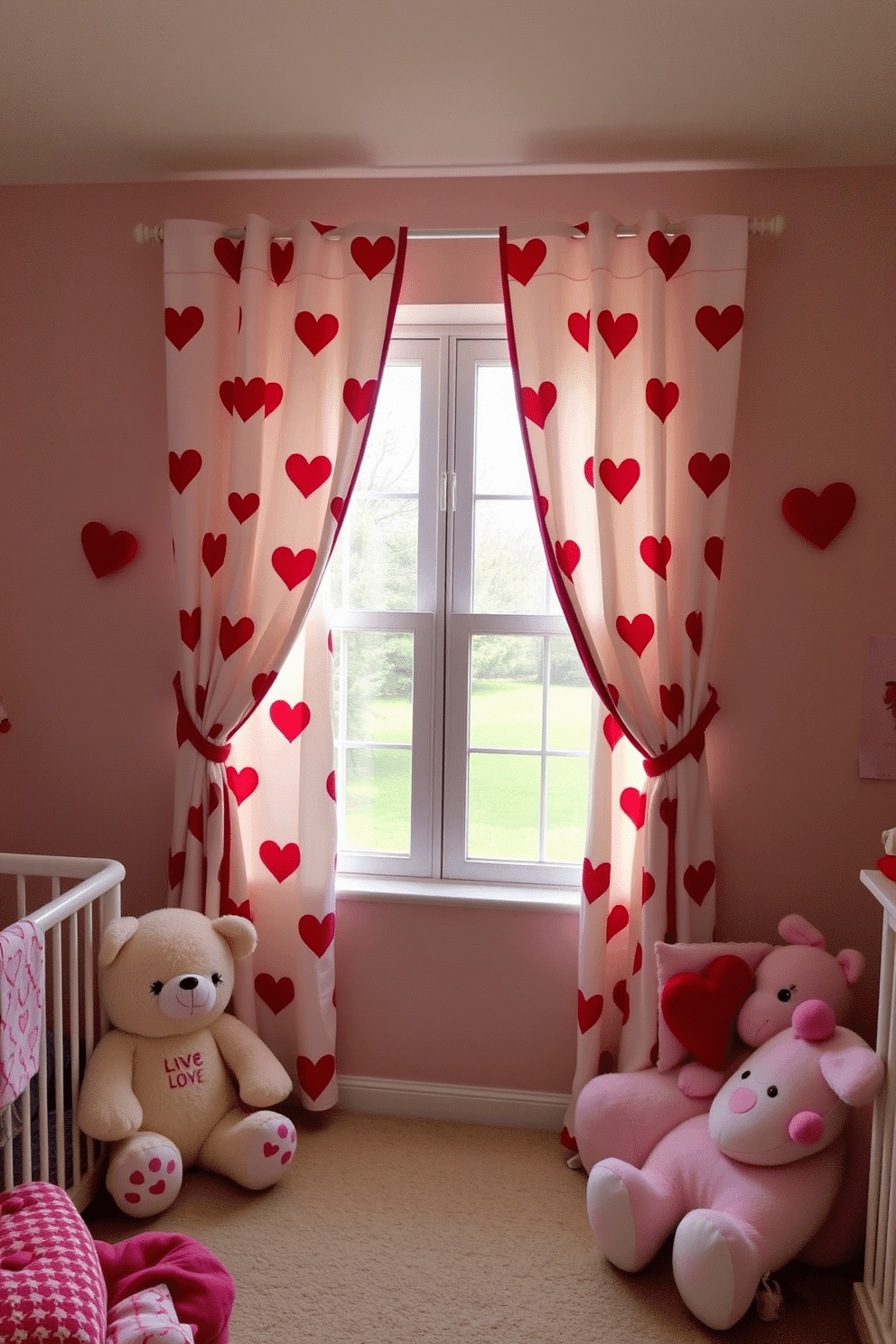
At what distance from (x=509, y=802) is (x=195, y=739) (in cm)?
84

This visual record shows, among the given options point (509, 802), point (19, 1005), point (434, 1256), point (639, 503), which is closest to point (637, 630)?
point (639, 503)

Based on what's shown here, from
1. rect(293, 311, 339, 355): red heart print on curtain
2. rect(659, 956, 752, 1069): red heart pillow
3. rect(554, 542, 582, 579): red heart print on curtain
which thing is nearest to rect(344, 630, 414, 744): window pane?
rect(554, 542, 582, 579): red heart print on curtain

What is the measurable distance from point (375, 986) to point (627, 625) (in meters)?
1.15

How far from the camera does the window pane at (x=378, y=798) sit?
2.84m

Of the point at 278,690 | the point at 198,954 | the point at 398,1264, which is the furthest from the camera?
the point at 278,690

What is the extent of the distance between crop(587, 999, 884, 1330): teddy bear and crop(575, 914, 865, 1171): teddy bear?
88 mm

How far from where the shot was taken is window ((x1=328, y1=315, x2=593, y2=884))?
2758 millimetres

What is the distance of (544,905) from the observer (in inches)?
104

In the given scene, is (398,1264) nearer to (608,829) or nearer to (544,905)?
(544,905)

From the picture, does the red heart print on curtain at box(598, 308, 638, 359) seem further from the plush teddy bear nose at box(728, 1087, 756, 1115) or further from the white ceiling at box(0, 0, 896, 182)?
the plush teddy bear nose at box(728, 1087, 756, 1115)

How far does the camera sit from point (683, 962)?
2326 millimetres

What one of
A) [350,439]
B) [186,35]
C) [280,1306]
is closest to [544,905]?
[280,1306]

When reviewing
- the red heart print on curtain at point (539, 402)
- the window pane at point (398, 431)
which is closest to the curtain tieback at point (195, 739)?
the window pane at point (398, 431)

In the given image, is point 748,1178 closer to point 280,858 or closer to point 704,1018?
point 704,1018
